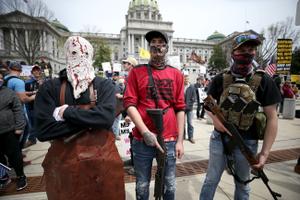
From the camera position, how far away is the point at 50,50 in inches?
2190

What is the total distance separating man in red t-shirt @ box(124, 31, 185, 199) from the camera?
217 cm

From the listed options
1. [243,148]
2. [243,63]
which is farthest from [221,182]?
[243,63]

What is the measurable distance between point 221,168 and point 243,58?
1180 mm

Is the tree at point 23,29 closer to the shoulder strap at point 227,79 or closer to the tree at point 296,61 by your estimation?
the shoulder strap at point 227,79

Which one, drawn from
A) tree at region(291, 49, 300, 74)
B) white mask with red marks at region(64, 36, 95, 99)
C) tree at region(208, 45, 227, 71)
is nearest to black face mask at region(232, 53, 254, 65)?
white mask with red marks at region(64, 36, 95, 99)

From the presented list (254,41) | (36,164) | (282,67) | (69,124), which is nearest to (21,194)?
(36,164)

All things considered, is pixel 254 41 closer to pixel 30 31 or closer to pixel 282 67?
pixel 282 67

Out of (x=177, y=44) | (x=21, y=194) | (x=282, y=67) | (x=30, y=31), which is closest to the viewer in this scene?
(x=21, y=194)

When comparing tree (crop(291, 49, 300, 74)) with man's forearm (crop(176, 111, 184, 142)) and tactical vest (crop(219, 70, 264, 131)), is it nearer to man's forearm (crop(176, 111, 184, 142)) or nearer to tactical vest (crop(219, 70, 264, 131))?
tactical vest (crop(219, 70, 264, 131))

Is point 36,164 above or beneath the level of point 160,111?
beneath

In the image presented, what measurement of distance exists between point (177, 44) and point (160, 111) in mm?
99045

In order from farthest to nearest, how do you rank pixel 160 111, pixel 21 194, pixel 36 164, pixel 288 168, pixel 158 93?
1. pixel 36 164
2. pixel 288 168
3. pixel 21 194
4. pixel 158 93
5. pixel 160 111

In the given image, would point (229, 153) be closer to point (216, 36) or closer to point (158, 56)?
point (158, 56)

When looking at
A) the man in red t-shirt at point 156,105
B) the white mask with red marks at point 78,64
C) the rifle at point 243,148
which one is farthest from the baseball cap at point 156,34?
the rifle at point 243,148
